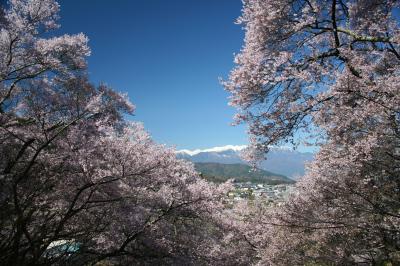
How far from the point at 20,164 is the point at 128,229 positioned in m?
4.00

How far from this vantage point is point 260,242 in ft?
87.6

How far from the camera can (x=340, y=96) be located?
30.2 feet

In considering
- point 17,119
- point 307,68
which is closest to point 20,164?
point 17,119

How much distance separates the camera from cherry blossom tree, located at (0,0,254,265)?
10.2 metres

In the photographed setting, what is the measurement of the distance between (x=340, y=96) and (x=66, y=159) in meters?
7.87

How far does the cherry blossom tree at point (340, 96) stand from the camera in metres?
8.71

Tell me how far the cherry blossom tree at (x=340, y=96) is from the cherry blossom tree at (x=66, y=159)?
4052 millimetres

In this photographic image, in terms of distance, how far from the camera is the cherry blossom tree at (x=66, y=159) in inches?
401

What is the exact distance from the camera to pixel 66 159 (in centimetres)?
1048

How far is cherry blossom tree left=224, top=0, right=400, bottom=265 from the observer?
871 cm

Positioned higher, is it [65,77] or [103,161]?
[65,77]

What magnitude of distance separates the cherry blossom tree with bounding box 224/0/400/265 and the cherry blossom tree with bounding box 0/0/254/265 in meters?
4.05

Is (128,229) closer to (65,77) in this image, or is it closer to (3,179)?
(3,179)

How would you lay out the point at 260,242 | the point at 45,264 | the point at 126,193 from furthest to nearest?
the point at 260,242
the point at 126,193
the point at 45,264
